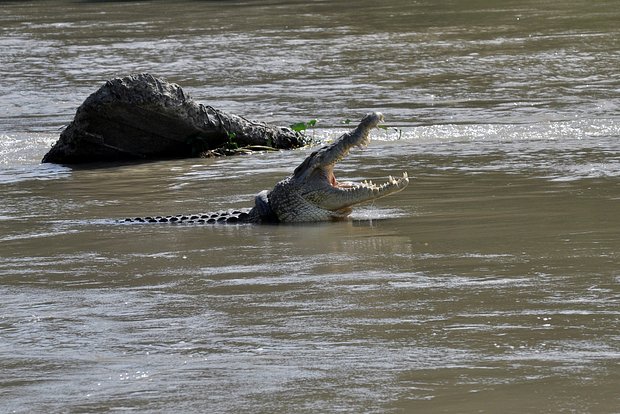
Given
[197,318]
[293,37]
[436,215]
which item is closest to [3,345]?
[197,318]

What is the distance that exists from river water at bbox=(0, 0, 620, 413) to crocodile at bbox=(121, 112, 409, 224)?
206 millimetres

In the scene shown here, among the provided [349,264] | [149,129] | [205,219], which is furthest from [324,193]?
[149,129]

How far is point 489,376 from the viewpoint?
4.16 metres

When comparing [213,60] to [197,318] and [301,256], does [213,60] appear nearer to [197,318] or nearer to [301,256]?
[301,256]

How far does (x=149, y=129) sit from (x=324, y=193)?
137 inches

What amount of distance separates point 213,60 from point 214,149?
6.52m

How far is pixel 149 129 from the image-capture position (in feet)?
35.9

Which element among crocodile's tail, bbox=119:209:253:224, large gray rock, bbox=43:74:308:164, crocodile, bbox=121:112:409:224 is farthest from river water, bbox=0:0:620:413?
large gray rock, bbox=43:74:308:164

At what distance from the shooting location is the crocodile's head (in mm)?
7836

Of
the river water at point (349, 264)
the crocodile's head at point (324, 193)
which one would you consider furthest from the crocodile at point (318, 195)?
the river water at point (349, 264)

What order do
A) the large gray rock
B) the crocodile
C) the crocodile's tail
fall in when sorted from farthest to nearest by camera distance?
1. the large gray rock
2. the crocodile
3. the crocodile's tail

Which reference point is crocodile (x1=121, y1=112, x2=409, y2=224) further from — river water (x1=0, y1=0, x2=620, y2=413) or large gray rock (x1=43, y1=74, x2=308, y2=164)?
large gray rock (x1=43, y1=74, x2=308, y2=164)

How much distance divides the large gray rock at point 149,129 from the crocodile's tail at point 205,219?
10.1 feet

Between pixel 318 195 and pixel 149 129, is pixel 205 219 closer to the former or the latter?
pixel 318 195
